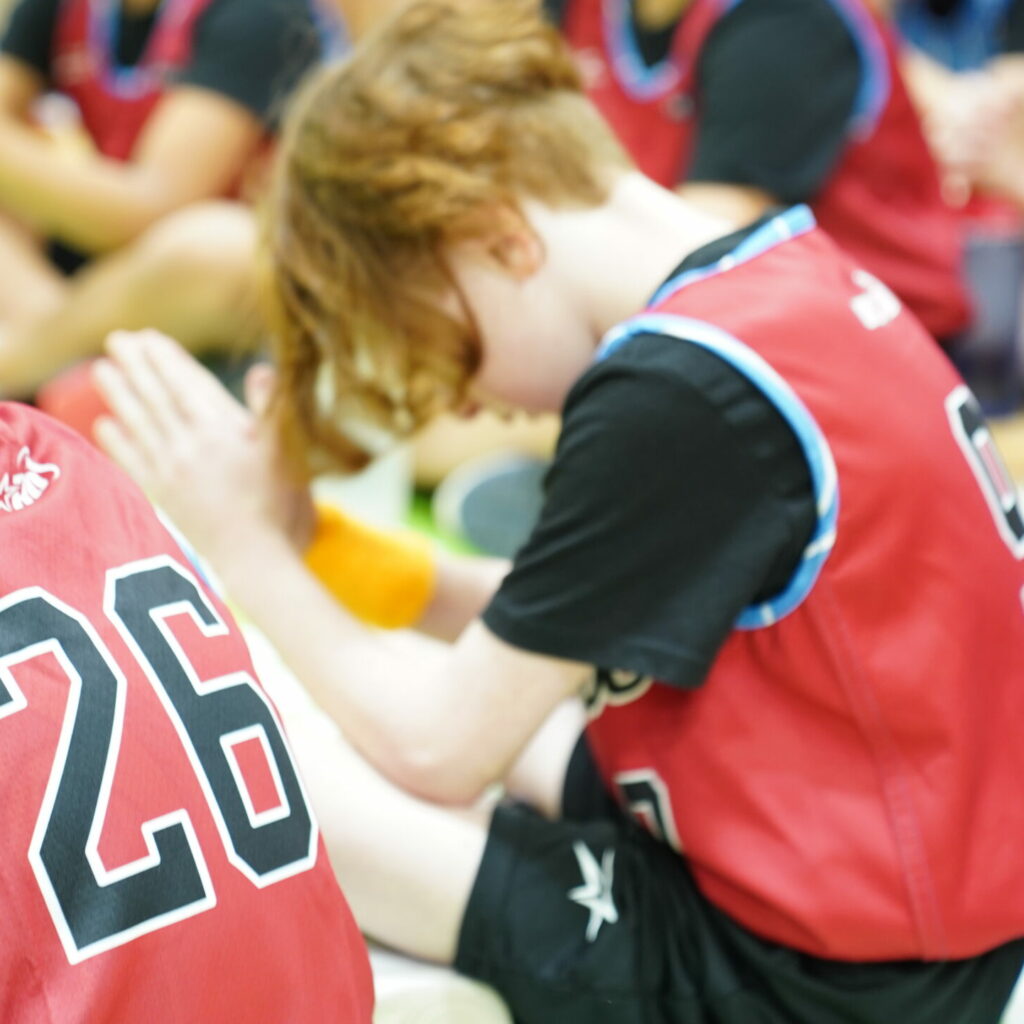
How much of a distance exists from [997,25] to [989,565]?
137 cm

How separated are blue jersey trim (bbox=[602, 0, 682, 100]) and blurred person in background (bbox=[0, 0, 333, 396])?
332 millimetres

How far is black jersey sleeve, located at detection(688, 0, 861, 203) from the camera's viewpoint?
4.16ft

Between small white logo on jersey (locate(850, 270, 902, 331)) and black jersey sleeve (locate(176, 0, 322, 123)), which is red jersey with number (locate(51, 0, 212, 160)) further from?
small white logo on jersey (locate(850, 270, 902, 331))

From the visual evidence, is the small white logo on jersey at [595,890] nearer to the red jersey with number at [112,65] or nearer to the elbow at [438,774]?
the elbow at [438,774]

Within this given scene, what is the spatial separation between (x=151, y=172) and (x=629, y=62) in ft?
1.86

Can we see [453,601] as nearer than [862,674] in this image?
No

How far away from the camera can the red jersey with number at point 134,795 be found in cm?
39

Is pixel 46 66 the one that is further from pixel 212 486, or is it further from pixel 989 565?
pixel 989 565

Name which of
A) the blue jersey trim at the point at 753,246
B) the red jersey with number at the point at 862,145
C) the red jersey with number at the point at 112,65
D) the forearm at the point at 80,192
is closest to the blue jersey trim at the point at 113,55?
the red jersey with number at the point at 112,65

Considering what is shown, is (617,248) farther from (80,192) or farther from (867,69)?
(80,192)

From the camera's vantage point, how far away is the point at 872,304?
2.31 ft

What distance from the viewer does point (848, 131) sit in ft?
4.29

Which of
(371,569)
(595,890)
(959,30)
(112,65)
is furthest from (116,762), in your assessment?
(959,30)

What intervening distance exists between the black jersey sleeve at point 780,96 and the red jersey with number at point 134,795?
3.05 feet
